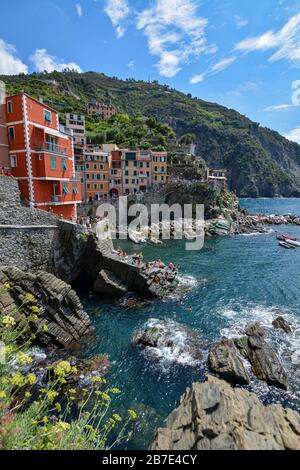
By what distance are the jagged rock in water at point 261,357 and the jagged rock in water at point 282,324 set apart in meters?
1.81

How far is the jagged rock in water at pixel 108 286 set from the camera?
80.5 ft

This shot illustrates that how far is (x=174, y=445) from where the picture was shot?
21.7 feet

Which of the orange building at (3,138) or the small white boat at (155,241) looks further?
the small white boat at (155,241)

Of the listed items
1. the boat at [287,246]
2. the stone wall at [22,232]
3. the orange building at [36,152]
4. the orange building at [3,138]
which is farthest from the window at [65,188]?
the boat at [287,246]

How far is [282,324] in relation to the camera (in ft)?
63.9

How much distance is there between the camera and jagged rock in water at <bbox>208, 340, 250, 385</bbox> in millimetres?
14281

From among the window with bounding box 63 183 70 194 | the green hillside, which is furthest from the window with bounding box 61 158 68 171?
the green hillside

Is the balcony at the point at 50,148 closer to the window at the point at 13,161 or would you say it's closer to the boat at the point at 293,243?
the window at the point at 13,161

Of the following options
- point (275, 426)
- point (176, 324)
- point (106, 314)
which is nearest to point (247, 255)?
point (176, 324)

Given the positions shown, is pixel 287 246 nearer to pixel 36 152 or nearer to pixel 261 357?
pixel 261 357

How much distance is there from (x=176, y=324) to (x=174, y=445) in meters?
13.5

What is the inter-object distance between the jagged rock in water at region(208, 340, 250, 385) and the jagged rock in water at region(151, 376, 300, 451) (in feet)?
20.9

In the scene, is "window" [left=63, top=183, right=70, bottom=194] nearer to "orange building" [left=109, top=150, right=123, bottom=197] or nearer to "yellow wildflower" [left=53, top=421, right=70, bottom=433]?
"yellow wildflower" [left=53, top=421, right=70, bottom=433]
